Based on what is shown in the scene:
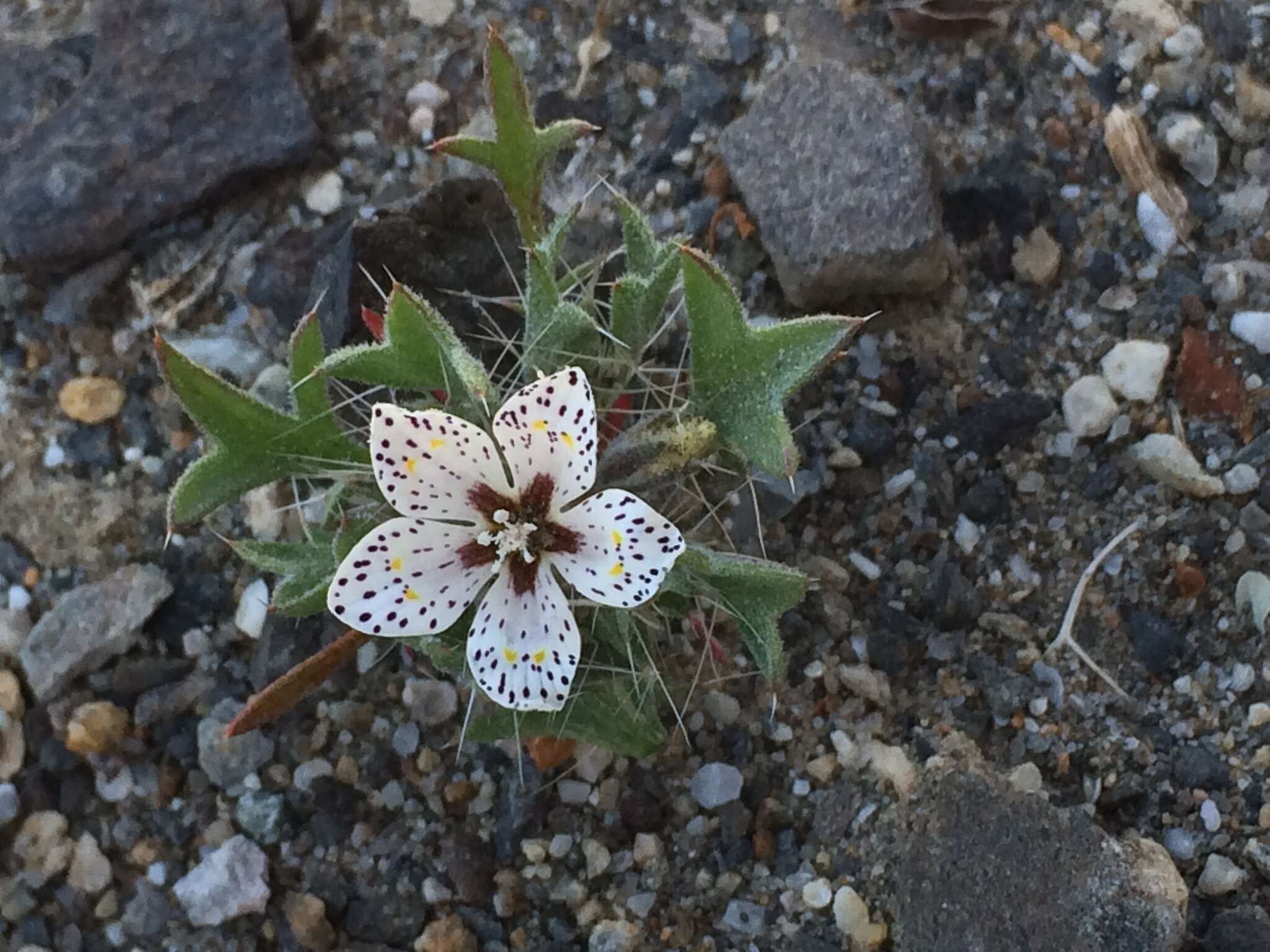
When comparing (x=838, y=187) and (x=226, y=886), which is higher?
(x=838, y=187)

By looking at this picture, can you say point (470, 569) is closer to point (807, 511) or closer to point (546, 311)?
point (546, 311)

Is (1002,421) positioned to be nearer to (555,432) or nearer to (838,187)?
(838,187)

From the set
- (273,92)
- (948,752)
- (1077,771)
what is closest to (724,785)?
(948,752)

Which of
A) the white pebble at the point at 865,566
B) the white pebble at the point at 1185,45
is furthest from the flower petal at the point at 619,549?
the white pebble at the point at 1185,45

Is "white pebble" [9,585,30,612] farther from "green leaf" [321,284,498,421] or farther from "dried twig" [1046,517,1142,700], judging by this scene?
"dried twig" [1046,517,1142,700]

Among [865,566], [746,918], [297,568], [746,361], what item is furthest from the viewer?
[865,566]

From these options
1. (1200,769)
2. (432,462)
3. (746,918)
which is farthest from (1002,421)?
(432,462)

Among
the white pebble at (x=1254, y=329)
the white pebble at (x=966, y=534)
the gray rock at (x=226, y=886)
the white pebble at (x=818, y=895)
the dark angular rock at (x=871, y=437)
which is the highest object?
the white pebble at (x=1254, y=329)

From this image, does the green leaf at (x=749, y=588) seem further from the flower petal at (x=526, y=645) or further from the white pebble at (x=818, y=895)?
A: the white pebble at (x=818, y=895)

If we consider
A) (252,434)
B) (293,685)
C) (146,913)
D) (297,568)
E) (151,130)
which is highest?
(151,130)
